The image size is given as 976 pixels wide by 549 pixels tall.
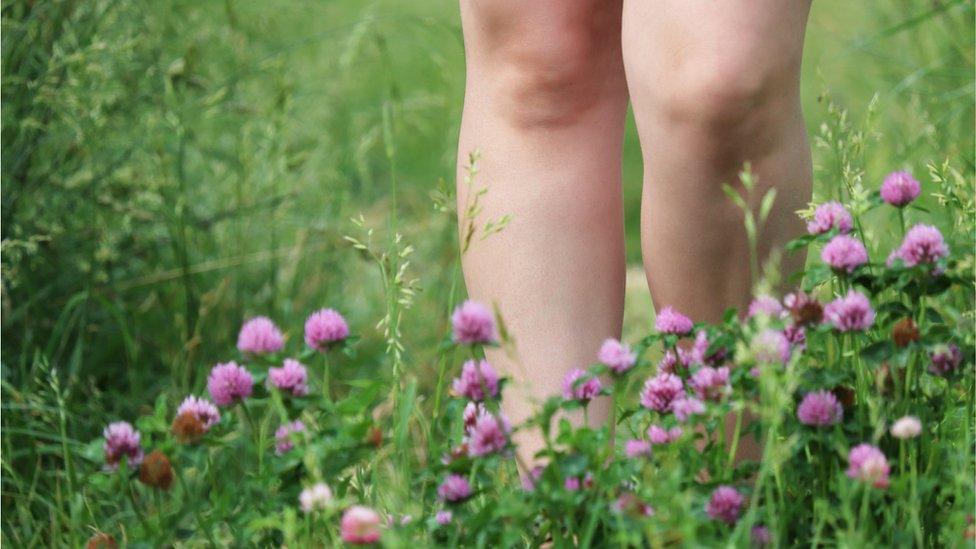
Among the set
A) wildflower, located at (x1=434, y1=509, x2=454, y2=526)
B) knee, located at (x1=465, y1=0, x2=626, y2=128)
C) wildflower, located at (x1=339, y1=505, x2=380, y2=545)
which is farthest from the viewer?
knee, located at (x1=465, y1=0, x2=626, y2=128)

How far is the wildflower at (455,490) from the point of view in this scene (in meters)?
1.27

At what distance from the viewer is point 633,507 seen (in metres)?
1.19

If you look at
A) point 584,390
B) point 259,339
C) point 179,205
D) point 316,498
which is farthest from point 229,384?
point 179,205

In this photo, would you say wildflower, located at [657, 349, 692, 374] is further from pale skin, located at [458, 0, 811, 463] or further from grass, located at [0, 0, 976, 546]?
grass, located at [0, 0, 976, 546]

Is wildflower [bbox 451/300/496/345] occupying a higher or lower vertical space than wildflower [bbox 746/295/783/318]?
lower

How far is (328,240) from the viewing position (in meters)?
2.82

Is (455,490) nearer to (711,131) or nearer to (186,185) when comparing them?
(711,131)

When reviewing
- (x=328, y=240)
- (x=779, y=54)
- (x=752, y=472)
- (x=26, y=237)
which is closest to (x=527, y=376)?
(x=752, y=472)

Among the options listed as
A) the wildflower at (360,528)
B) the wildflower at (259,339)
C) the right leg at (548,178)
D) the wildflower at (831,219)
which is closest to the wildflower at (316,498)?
the wildflower at (360,528)

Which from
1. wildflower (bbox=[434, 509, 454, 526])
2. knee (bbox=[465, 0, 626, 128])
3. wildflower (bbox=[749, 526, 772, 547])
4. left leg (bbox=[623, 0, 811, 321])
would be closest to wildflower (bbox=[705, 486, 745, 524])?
wildflower (bbox=[749, 526, 772, 547])

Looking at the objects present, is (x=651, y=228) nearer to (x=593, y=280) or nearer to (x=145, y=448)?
(x=593, y=280)

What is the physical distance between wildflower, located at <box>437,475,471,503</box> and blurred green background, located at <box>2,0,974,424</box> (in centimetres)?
76

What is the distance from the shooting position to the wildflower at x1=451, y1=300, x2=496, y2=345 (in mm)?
1192

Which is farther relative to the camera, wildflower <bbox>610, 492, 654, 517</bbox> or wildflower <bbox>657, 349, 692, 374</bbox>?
wildflower <bbox>657, 349, 692, 374</bbox>
